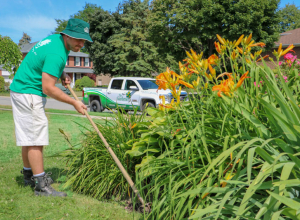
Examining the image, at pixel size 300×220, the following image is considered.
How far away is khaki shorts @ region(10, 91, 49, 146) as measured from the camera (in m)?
3.21

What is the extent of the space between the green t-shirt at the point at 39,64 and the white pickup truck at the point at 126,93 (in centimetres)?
816

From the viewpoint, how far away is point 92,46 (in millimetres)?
32562

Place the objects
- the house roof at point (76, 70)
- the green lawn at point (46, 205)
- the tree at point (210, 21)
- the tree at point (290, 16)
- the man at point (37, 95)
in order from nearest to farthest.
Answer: the green lawn at point (46, 205), the man at point (37, 95), the tree at point (210, 21), the house roof at point (76, 70), the tree at point (290, 16)

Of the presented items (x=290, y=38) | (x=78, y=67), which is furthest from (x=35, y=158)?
(x=78, y=67)

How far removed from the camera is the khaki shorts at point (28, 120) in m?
→ 3.21

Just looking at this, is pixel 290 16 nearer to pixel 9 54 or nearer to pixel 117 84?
pixel 117 84

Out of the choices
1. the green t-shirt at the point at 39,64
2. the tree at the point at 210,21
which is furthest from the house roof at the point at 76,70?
the green t-shirt at the point at 39,64

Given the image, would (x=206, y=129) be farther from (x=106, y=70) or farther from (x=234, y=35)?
(x=106, y=70)

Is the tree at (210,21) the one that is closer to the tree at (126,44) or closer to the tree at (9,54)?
the tree at (126,44)

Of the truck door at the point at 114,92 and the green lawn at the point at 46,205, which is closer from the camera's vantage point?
the green lawn at the point at 46,205

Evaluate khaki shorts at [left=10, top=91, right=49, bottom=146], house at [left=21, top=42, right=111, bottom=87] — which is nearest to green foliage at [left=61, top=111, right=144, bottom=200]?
khaki shorts at [left=10, top=91, right=49, bottom=146]

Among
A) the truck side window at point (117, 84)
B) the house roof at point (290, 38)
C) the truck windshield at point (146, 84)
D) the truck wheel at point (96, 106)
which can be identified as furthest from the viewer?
the house roof at point (290, 38)

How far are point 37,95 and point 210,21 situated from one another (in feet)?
60.9

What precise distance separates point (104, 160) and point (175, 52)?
21075mm
